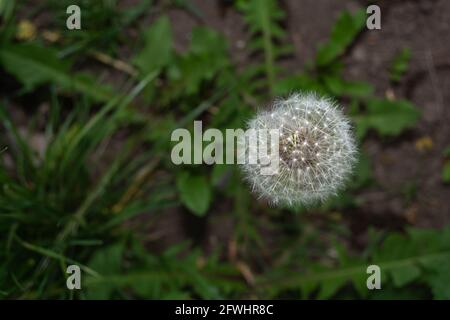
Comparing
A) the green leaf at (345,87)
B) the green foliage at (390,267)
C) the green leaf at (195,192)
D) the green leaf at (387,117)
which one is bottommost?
the green foliage at (390,267)

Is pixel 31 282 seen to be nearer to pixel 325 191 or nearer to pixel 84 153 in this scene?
pixel 84 153

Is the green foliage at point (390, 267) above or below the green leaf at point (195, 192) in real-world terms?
below

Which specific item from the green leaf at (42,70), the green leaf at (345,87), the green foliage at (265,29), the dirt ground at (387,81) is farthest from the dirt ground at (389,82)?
the green leaf at (42,70)

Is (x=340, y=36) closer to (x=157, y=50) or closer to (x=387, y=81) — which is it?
(x=387, y=81)

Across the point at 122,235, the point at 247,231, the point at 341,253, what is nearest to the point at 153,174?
the point at 122,235

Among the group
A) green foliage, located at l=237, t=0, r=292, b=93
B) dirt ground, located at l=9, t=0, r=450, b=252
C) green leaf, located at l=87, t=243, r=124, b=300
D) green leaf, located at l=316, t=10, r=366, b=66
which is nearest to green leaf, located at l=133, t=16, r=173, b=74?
dirt ground, located at l=9, t=0, r=450, b=252

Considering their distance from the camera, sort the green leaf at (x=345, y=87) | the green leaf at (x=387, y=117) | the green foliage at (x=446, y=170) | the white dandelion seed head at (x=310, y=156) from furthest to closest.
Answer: the green foliage at (x=446, y=170) < the green leaf at (x=387, y=117) < the green leaf at (x=345, y=87) < the white dandelion seed head at (x=310, y=156)

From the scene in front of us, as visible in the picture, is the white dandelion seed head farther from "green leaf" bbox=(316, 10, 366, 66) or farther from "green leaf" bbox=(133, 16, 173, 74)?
"green leaf" bbox=(133, 16, 173, 74)

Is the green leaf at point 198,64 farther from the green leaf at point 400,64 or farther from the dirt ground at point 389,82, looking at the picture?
the green leaf at point 400,64

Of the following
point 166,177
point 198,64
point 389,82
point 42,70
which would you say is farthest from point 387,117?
point 42,70
